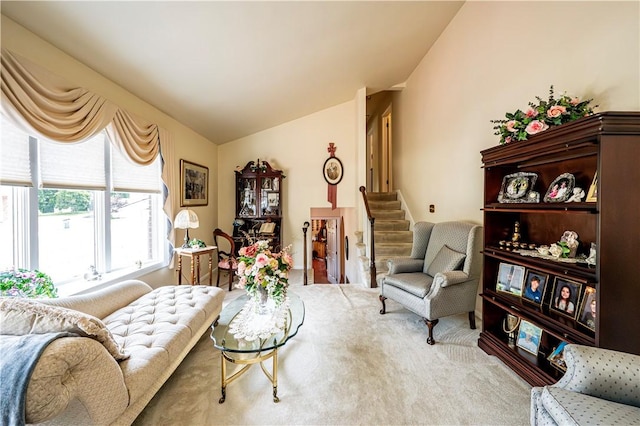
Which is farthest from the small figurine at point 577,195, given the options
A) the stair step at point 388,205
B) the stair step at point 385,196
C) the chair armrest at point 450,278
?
the stair step at point 385,196

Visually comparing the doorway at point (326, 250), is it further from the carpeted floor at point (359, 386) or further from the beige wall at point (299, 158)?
the carpeted floor at point (359, 386)

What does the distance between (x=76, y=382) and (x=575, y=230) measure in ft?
10.0

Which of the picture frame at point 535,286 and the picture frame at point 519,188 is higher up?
the picture frame at point 519,188

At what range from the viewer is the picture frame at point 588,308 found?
153 centimetres

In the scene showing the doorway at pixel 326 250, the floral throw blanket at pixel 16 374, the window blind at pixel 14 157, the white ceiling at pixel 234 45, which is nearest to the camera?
the floral throw blanket at pixel 16 374

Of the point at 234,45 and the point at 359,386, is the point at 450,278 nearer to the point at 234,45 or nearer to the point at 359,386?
the point at 359,386

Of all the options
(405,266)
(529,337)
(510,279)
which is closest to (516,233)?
(510,279)

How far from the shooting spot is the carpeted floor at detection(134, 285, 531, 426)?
1.52 meters

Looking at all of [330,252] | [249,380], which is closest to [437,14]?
[249,380]

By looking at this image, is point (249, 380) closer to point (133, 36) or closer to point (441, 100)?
point (133, 36)

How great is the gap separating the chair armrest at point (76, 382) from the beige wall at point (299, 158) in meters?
4.06

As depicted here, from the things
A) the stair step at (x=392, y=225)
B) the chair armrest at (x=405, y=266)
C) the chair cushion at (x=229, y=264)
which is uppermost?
the stair step at (x=392, y=225)

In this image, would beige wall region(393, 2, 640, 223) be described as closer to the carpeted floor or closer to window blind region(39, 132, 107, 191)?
the carpeted floor

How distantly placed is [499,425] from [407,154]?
4143 mm
